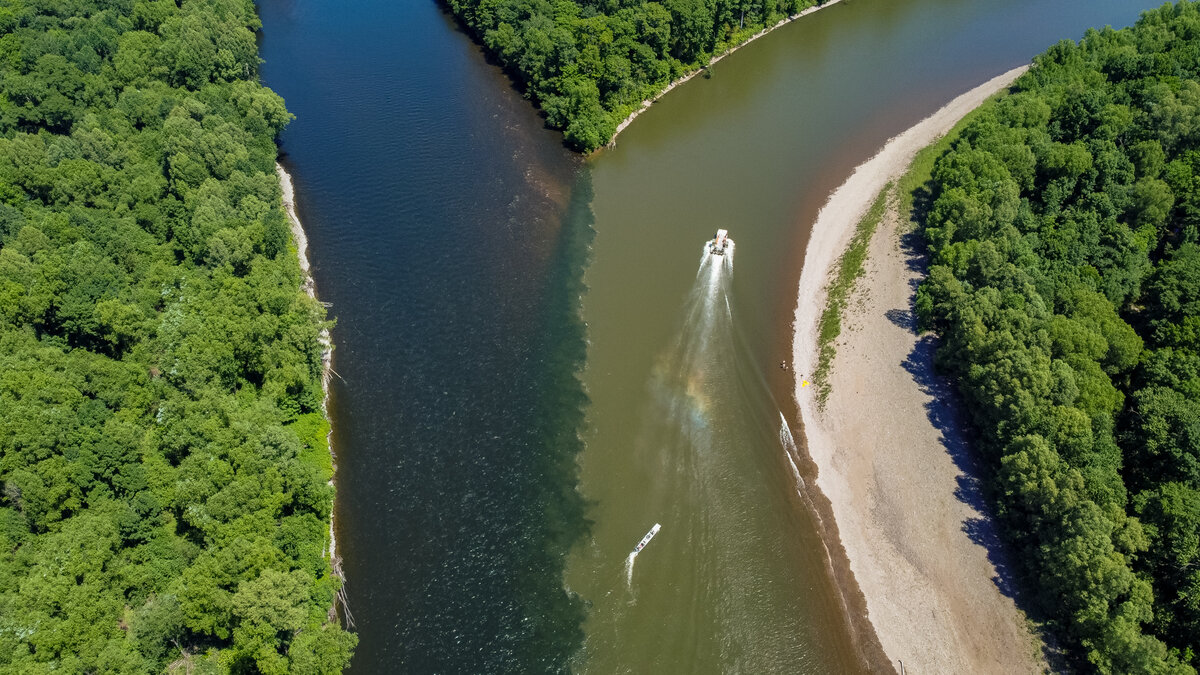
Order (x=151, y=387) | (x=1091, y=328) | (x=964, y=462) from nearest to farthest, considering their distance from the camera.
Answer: (x=151, y=387)
(x=964, y=462)
(x=1091, y=328)

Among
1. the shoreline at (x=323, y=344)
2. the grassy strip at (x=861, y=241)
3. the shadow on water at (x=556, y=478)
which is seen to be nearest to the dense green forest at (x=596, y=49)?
the shadow on water at (x=556, y=478)

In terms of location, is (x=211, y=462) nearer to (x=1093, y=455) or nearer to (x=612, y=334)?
(x=612, y=334)

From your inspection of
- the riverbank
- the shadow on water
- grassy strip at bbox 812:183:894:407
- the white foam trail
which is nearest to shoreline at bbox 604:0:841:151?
the shadow on water

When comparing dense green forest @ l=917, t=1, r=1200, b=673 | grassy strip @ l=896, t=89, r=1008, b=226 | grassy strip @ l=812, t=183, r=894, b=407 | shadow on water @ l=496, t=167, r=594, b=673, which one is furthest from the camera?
grassy strip @ l=896, t=89, r=1008, b=226

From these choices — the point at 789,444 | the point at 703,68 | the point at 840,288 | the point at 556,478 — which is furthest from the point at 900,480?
the point at 703,68

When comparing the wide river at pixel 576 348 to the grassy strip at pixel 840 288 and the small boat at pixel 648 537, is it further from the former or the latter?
the grassy strip at pixel 840 288

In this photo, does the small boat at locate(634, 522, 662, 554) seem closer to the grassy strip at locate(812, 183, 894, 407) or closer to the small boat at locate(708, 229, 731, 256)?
the grassy strip at locate(812, 183, 894, 407)

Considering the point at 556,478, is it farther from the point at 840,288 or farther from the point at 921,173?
the point at 921,173
